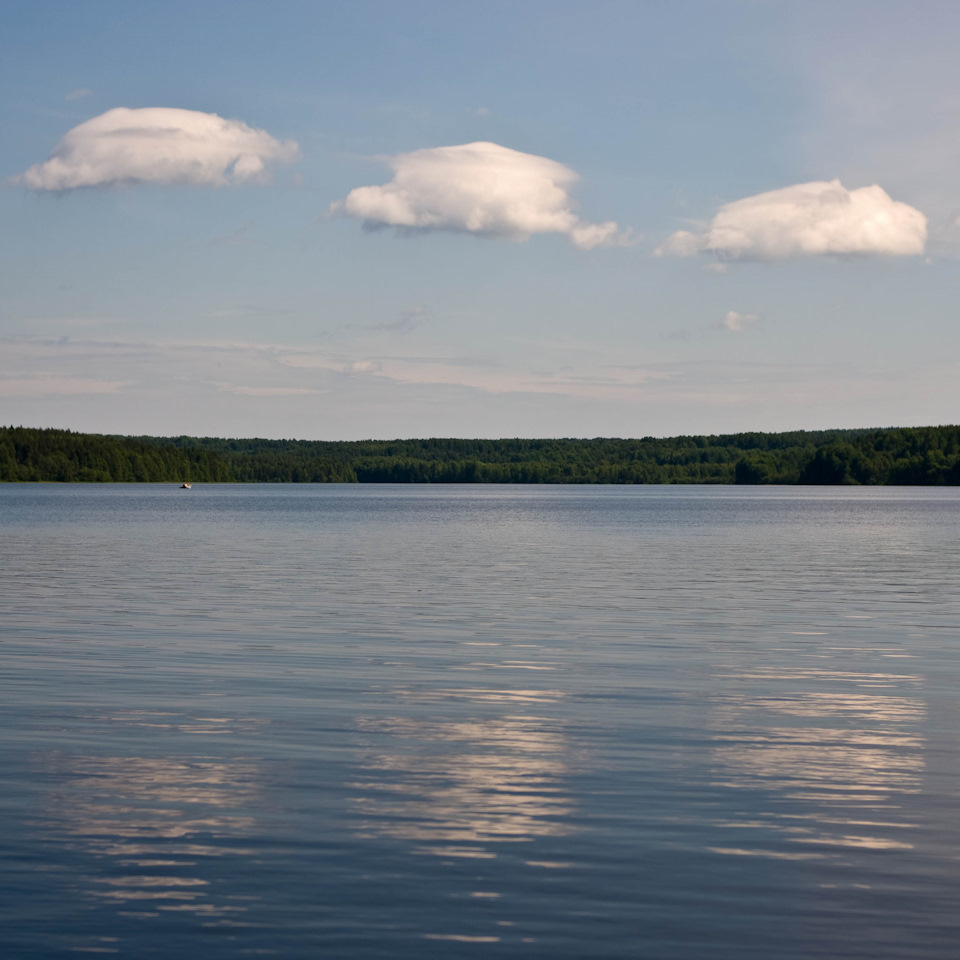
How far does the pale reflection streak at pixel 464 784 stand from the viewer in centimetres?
1233

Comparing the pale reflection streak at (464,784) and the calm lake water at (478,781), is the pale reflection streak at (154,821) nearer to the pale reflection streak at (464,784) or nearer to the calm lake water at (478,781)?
the calm lake water at (478,781)

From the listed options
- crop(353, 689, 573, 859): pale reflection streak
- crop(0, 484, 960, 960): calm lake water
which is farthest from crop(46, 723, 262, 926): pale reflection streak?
crop(353, 689, 573, 859): pale reflection streak

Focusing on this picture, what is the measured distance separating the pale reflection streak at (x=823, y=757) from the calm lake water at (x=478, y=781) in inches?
2.4

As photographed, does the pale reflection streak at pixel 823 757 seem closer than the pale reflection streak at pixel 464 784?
No

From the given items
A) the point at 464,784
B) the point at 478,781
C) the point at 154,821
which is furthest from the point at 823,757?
the point at 154,821

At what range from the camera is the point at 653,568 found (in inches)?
2047

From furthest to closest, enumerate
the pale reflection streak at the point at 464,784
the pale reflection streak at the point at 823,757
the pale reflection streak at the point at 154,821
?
the pale reflection streak at the point at 823,757 < the pale reflection streak at the point at 464,784 < the pale reflection streak at the point at 154,821

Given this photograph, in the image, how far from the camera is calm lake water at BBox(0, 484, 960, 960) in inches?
391

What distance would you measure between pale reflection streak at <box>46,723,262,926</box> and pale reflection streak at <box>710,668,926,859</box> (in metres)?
4.69

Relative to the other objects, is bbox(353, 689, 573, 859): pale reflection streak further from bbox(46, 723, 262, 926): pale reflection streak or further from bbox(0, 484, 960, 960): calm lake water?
bbox(46, 723, 262, 926): pale reflection streak

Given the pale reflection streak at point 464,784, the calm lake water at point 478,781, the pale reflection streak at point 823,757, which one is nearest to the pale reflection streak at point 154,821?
the calm lake water at point 478,781

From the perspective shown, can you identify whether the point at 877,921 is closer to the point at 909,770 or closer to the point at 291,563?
the point at 909,770


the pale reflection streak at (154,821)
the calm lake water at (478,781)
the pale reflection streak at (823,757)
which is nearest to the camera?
the calm lake water at (478,781)

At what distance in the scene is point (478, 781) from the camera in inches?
568
